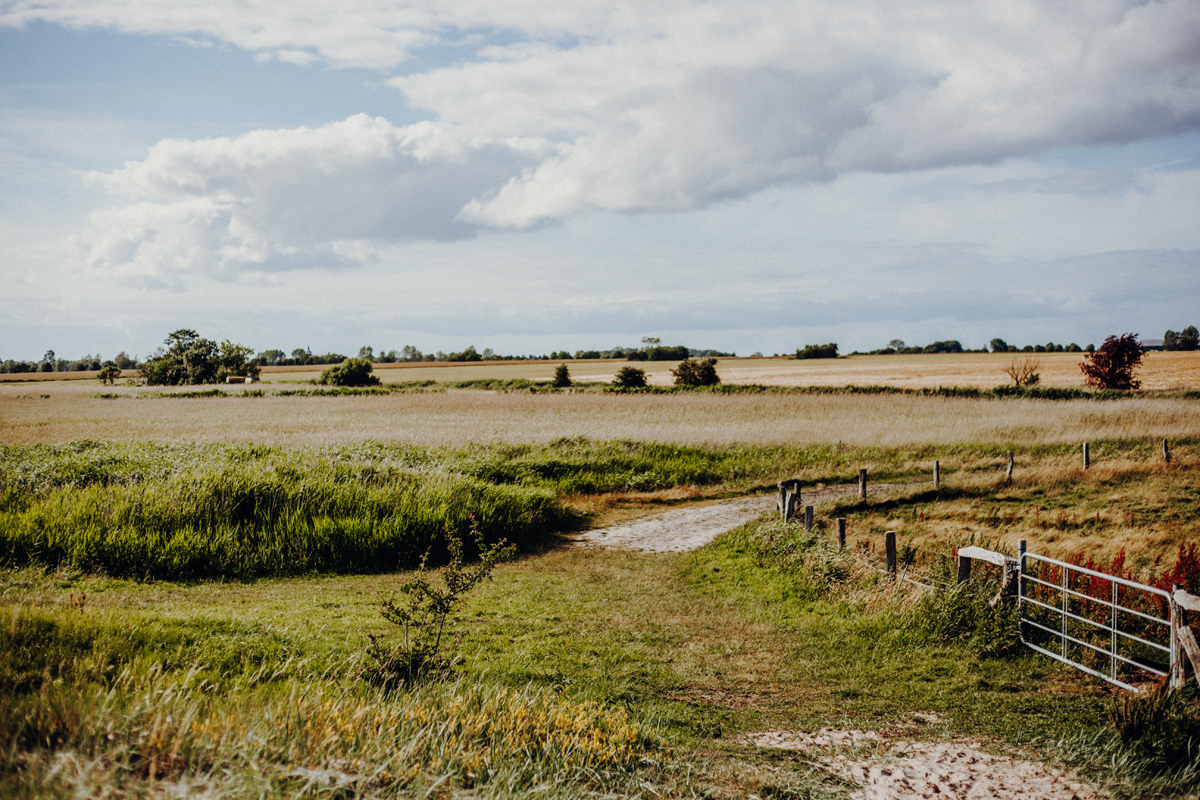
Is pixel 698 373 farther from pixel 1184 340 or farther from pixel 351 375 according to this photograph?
pixel 1184 340

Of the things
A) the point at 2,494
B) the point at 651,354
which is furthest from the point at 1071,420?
the point at 651,354

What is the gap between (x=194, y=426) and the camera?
116 feet

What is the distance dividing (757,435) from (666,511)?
11015mm

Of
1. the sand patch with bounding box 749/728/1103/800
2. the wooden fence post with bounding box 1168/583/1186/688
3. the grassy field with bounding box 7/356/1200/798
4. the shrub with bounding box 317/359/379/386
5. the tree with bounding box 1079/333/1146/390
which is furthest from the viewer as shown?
the shrub with bounding box 317/359/379/386

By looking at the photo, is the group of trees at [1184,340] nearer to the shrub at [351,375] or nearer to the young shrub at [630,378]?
the young shrub at [630,378]

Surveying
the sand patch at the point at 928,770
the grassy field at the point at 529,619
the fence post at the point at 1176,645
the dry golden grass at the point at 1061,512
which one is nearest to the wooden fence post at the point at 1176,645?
the fence post at the point at 1176,645

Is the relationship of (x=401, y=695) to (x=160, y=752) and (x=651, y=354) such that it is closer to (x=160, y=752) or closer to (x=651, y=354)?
(x=160, y=752)

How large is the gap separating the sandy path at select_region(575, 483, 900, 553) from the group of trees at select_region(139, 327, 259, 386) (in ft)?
266

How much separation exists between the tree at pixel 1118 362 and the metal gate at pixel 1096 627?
5270 centimetres

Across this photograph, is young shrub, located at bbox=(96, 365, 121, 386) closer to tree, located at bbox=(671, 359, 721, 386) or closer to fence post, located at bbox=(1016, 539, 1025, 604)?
tree, located at bbox=(671, 359, 721, 386)

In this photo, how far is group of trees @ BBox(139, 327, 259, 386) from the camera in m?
82.7

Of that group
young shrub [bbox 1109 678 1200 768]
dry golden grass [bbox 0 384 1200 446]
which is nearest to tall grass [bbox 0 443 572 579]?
young shrub [bbox 1109 678 1200 768]

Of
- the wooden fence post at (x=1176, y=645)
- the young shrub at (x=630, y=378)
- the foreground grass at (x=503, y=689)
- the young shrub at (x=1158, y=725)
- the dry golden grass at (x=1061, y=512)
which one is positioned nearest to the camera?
the foreground grass at (x=503, y=689)

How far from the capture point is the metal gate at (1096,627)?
289 inches
